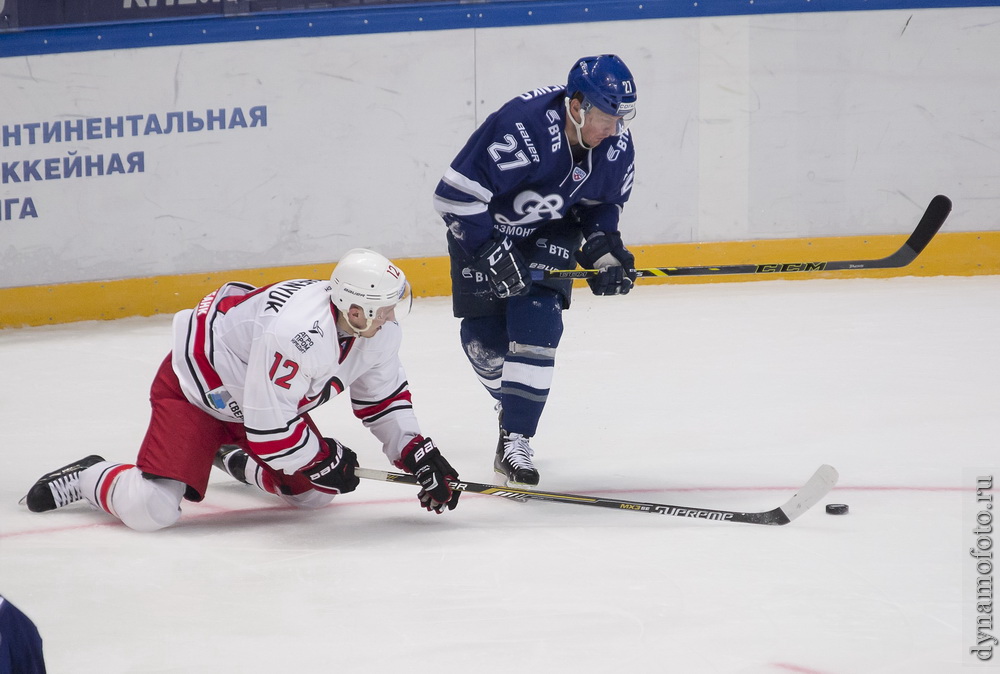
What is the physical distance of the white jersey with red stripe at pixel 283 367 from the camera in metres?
2.67

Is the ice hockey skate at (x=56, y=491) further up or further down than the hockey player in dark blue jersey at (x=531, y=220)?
further down

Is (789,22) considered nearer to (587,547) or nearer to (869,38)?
(869,38)

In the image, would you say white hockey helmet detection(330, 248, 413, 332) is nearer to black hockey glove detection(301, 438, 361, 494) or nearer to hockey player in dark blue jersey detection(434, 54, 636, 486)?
black hockey glove detection(301, 438, 361, 494)

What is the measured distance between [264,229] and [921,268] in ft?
10.9

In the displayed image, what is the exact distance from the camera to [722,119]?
5906 millimetres

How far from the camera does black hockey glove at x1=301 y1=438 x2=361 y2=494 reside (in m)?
2.83

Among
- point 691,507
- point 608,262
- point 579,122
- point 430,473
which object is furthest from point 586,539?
point 579,122

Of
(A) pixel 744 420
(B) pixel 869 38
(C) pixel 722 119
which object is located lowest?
(A) pixel 744 420

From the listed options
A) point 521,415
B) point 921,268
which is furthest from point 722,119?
point 521,415

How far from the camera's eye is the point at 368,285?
2.62 meters

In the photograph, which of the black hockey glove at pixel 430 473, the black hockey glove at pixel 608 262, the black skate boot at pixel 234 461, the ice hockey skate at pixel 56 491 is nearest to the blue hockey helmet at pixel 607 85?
the black hockey glove at pixel 608 262

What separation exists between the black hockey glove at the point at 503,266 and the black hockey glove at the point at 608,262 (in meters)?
0.22

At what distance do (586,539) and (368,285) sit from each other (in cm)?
80

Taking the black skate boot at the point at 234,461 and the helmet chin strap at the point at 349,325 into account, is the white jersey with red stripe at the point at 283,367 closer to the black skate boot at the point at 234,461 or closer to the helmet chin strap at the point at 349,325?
the helmet chin strap at the point at 349,325
